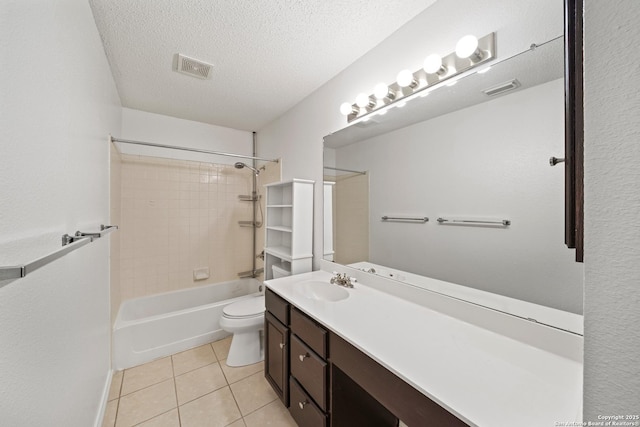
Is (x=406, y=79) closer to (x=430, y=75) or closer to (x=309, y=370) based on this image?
(x=430, y=75)

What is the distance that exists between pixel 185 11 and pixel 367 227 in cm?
175

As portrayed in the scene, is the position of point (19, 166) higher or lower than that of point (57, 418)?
higher

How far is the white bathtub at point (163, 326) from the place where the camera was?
2.04 m

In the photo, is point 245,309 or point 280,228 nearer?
point 245,309

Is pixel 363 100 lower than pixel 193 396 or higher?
higher

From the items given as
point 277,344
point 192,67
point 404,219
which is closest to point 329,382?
point 277,344

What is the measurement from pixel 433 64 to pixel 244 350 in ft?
8.28

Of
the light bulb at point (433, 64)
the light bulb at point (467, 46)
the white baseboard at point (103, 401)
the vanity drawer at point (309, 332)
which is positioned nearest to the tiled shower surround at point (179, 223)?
the white baseboard at point (103, 401)

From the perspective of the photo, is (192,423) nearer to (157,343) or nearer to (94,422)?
(94,422)

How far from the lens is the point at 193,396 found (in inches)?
67.6

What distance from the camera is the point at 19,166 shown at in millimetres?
650

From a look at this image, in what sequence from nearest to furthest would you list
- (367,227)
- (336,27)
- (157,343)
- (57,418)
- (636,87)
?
(636,87) < (57,418) < (336,27) < (367,227) < (157,343)

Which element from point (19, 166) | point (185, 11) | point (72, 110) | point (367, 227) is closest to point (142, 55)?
point (185, 11)

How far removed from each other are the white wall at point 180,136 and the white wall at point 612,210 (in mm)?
3275
